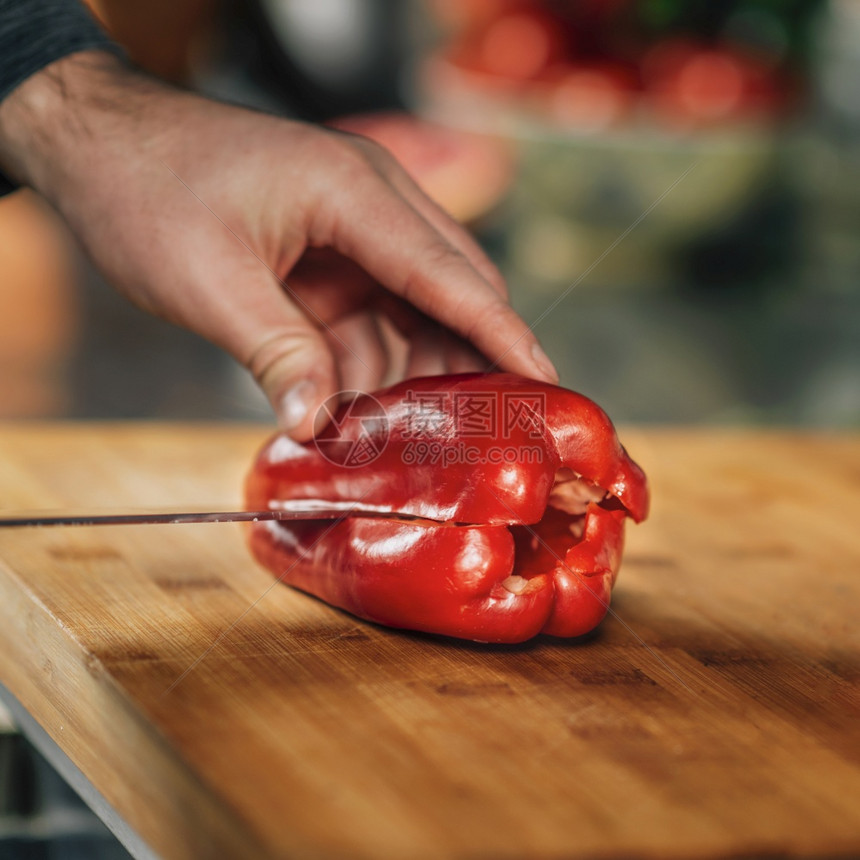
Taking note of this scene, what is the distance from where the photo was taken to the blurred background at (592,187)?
245 centimetres

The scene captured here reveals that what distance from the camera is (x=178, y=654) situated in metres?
1.04

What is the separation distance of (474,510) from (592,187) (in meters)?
1.85

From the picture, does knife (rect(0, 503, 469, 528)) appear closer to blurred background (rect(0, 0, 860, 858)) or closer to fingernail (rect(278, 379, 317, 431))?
fingernail (rect(278, 379, 317, 431))

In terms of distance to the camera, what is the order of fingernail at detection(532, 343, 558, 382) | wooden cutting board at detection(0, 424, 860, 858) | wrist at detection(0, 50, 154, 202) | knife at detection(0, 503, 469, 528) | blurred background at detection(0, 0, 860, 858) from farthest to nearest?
blurred background at detection(0, 0, 860, 858)
wrist at detection(0, 50, 154, 202)
fingernail at detection(532, 343, 558, 382)
knife at detection(0, 503, 469, 528)
wooden cutting board at detection(0, 424, 860, 858)

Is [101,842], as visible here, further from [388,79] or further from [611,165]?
[388,79]

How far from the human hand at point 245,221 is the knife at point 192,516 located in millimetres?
103

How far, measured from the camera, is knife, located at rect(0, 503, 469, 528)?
1.05 metres

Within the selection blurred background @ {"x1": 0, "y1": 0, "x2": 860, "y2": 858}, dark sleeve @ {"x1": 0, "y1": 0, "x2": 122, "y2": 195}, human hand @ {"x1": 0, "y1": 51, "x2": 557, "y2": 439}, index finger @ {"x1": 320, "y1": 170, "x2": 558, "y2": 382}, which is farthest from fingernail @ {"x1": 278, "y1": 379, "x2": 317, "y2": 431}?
blurred background @ {"x1": 0, "y1": 0, "x2": 860, "y2": 858}

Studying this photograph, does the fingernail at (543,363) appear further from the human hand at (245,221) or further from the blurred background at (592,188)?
the blurred background at (592,188)

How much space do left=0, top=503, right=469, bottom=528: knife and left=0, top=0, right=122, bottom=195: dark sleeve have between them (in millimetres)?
611

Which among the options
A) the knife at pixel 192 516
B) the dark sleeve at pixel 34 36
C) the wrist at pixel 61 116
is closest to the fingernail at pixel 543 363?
the knife at pixel 192 516

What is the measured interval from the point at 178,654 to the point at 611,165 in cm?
199

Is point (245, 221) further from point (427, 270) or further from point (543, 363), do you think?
point (543, 363)

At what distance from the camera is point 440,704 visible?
97cm
